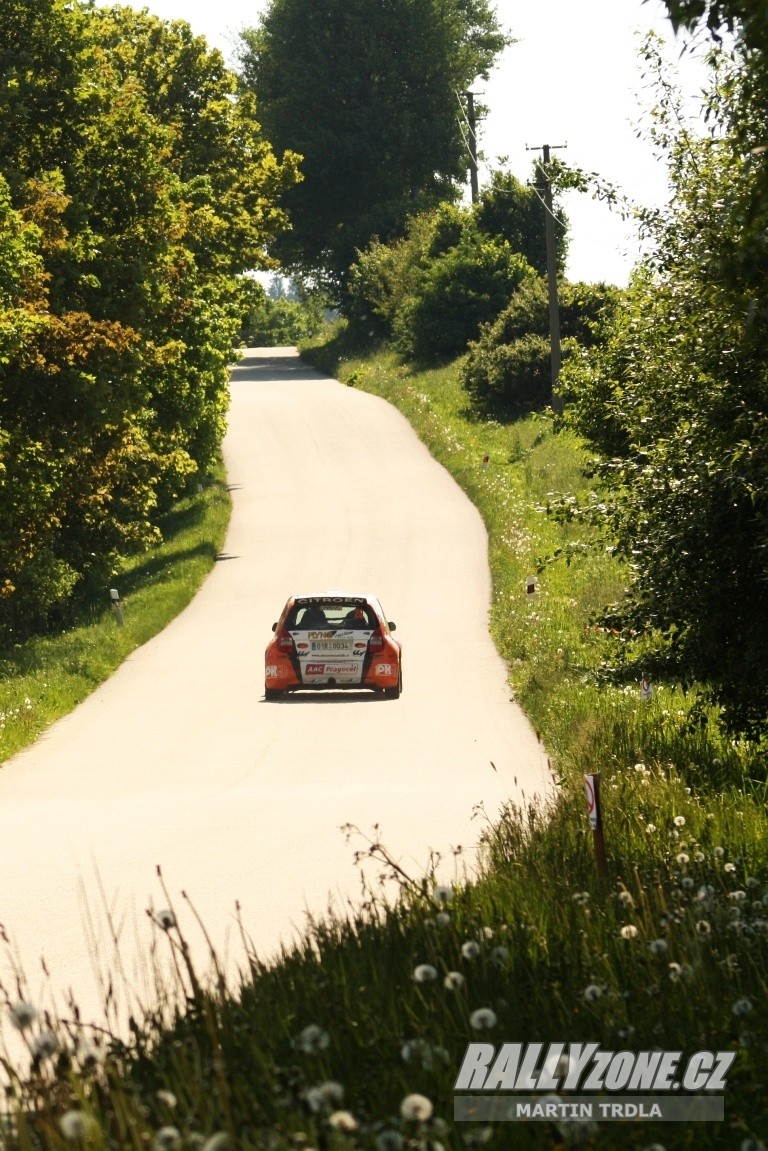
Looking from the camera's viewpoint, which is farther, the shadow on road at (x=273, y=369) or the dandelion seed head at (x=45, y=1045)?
the shadow on road at (x=273, y=369)

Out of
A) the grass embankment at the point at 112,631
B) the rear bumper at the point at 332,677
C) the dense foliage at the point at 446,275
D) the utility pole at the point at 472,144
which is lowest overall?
the grass embankment at the point at 112,631

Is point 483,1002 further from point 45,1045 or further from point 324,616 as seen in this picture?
point 324,616

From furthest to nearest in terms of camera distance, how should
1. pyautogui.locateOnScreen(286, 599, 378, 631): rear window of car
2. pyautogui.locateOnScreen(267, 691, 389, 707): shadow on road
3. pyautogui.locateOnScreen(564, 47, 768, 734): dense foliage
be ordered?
1. pyautogui.locateOnScreen(286, 599, 378, 631): rear window of car
2. pyautogui.locateOnScreen(267, 691, 389, 707): shadow on road
3. pyautogui.locateOnScreen(564, 47, 768, 734): dense foliage

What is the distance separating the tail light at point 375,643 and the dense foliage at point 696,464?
32.1 ft

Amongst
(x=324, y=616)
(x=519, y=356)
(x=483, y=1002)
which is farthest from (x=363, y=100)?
(x=483, y=1002)

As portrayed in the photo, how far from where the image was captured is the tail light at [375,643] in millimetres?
24109

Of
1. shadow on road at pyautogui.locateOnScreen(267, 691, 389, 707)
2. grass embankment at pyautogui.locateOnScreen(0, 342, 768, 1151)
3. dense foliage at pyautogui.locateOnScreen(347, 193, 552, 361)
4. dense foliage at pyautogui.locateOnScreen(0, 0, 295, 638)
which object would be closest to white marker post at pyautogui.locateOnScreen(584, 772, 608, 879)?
grass embankment at pyautogui.locateOnScreen(0, 342, 768, 1151)

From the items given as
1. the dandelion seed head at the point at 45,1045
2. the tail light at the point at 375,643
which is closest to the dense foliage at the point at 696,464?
the dandelion seed head at the point at 45,1045

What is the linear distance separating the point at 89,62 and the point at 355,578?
12995 millimetres

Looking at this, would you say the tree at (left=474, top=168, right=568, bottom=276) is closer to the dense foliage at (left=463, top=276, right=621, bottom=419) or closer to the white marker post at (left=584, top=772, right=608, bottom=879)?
the dense foliage at (left=463, top=276, right=621, bottom=419)

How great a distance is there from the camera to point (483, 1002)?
5.82 metres

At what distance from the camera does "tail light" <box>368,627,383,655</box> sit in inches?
949
